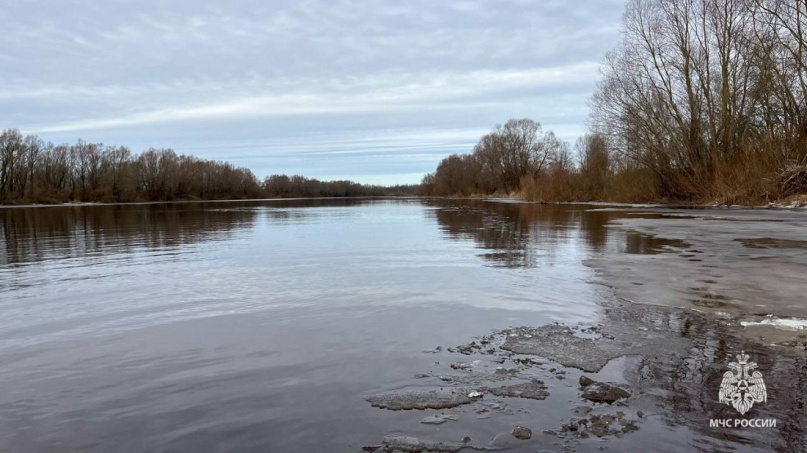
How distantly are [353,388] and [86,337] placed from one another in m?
3.68

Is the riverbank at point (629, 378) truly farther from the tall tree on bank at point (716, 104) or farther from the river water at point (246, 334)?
the tall tree on bank at point (716, 104)

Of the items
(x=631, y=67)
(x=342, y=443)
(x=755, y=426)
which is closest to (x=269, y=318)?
(x=342, y=443)

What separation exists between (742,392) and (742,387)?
86 millimetres

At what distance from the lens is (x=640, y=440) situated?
3.04 m

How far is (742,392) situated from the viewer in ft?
12.0

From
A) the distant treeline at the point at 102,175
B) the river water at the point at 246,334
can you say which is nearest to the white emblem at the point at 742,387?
the river water at the point at 246,334

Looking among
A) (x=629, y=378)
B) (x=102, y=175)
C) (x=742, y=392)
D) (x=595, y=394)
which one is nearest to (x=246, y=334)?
(x=595, y=394)

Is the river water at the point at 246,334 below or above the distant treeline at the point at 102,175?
below

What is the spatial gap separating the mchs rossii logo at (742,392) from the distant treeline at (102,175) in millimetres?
98787

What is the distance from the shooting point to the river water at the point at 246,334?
3445mm

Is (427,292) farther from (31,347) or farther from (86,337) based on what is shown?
(31,347)

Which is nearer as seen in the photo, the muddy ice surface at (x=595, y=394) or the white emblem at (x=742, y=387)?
the muddy ice surface at (x=595, y=394)

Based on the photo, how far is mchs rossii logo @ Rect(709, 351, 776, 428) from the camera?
3209mm

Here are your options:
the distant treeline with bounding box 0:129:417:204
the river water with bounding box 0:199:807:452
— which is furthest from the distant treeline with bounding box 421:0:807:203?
the distant treeline with bounding box 0:129:417:204
